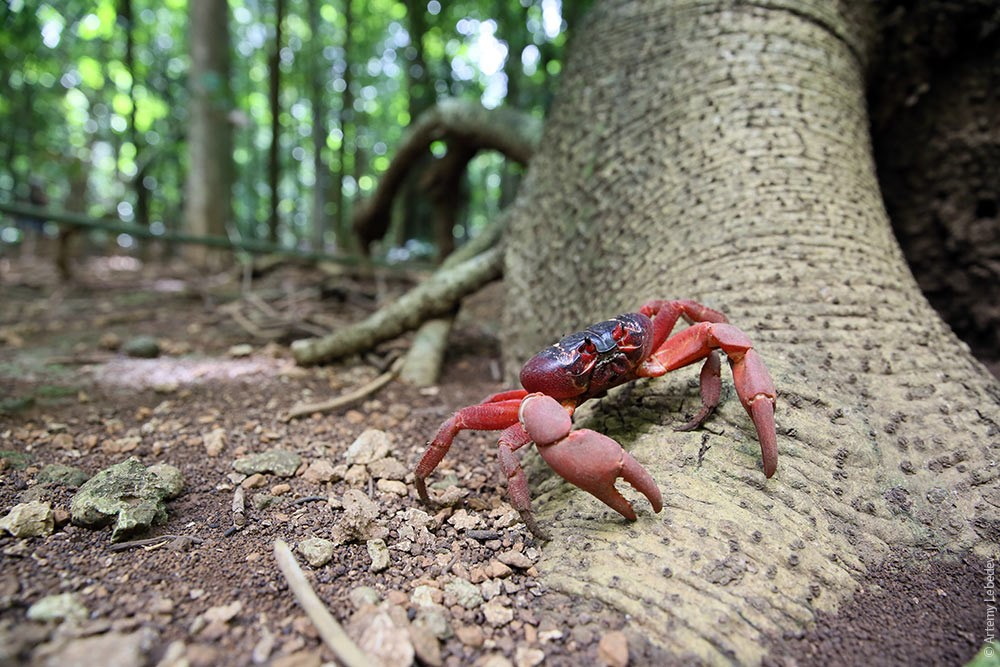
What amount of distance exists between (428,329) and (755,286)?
2175 millimetres

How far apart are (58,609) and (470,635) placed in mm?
922

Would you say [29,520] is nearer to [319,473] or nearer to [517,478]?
[319,473]

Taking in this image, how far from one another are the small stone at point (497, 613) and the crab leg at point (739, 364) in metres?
0.86

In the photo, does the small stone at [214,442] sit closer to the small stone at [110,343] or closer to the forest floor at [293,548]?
the forest floor at [293,548]

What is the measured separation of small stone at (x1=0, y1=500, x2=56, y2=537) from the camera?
1542 mm

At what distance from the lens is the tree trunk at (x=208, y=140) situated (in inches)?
302

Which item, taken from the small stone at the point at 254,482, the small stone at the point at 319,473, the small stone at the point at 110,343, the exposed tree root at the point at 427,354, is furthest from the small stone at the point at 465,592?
the small stone at the point at 110,343

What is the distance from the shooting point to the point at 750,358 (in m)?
1.79

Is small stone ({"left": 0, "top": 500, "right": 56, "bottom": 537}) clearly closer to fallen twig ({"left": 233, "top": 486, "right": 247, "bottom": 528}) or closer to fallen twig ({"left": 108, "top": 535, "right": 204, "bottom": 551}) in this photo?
fallen twig ({"left": 108, "top": 535, "right": 204, "bottom": 551})

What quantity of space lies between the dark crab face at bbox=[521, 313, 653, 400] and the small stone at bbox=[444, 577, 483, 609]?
64 cm

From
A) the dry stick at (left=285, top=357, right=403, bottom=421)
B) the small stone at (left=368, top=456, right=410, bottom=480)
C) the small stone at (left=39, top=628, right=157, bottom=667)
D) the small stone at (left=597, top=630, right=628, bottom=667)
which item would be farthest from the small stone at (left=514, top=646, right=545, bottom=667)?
the dry stick at (left=285, top=357, right=403, bottom=421)

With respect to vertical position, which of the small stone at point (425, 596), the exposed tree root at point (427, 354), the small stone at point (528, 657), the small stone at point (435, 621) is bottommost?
the small stone at point (528, 657)

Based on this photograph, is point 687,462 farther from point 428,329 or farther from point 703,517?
point 428,329

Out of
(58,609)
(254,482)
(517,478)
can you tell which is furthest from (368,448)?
(58,609)
